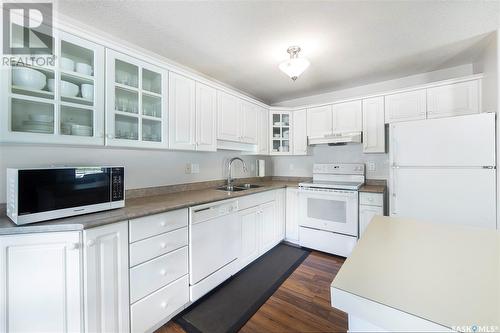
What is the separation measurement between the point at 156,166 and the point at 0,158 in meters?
1.04

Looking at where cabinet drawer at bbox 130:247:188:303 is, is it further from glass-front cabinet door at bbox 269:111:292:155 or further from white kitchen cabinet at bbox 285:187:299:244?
glass-front cabinet door at bbox 269:111:292:155

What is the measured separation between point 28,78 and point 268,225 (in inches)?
101

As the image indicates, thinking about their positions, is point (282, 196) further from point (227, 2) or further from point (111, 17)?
point (111, 17)

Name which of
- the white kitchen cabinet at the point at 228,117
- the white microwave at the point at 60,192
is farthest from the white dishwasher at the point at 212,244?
the white kitchen cabinet at the point at 228,117

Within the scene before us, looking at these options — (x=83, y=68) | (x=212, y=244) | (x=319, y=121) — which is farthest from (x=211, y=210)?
(x=319, y=121)

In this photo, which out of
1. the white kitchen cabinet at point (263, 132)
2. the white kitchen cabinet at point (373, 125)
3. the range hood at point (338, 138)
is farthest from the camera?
the white kitchen cabinet at point (263, 132)

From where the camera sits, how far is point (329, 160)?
3.28 m

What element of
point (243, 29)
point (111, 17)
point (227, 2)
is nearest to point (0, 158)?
point (111, 17)

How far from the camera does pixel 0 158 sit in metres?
1.36

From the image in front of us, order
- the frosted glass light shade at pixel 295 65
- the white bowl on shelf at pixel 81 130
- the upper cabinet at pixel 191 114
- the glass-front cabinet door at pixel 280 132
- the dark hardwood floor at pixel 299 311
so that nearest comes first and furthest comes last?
the white bowl on shelf at pixel 81 130
the dark hardwood floor at pixel 299 311
the frosted glass light shade at pixel 295 65
the upper cabinet at pixel 191 114
the glass-front cabinet door at pixel 280 132

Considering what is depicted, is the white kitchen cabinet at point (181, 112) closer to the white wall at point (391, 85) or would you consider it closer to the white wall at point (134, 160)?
the white wall at point (134, 160)

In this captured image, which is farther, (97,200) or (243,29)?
(243,29)

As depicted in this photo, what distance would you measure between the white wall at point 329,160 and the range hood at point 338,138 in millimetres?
302

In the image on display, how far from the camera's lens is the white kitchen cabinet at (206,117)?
2.20 metres
